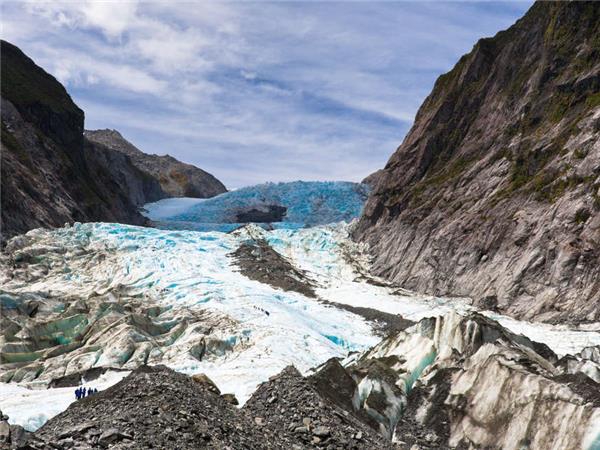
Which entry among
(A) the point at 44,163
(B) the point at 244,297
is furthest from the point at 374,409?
(A) the point at 44,163

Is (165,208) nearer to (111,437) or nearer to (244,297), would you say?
(244,297)

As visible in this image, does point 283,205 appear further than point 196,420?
Yes

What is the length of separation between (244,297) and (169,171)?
139 meters

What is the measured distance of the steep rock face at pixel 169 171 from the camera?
555ft

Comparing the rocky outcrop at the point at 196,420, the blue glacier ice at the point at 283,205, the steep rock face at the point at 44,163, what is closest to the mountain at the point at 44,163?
the steep rock face at the point at 44,163

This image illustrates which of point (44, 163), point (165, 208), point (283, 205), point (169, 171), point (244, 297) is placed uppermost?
point (169, 171)

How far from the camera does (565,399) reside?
15570mm

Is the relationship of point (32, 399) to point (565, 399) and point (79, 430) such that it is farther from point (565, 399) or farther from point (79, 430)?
point (565, 399)

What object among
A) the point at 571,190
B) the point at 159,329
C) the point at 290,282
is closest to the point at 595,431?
the point at 159,329

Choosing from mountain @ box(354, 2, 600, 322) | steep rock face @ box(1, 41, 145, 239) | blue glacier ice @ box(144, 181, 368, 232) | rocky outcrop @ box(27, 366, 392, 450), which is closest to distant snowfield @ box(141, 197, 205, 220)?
blue glacier ice @ box(144, 181, 368, 232)

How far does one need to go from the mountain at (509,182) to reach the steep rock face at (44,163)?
38557mm

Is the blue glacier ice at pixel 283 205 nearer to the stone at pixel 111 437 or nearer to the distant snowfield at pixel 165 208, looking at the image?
the distant snowfield at pixel 165 208

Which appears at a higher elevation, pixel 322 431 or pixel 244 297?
pixel 244 297

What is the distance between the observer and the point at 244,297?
45.8m
